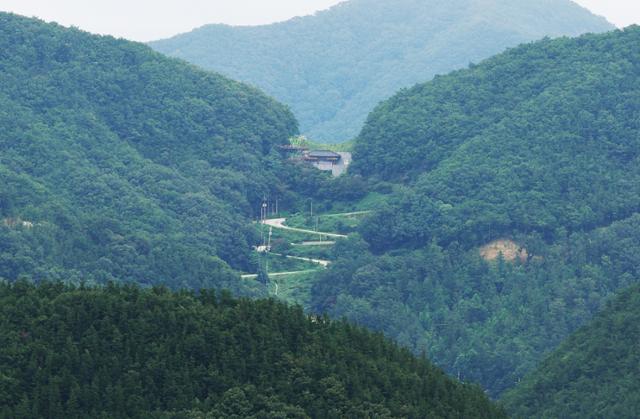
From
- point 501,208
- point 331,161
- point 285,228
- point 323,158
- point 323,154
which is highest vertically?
point 323,154

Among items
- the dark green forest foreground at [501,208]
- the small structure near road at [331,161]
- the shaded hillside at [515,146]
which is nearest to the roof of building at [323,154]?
the small structure near road at [331,161]

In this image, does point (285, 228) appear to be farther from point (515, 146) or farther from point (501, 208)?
point (515, 146)

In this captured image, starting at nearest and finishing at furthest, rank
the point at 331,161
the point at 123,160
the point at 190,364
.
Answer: the point at 190,364, the point at 123,160, the point at 331,161

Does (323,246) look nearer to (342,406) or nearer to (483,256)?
(483,256)

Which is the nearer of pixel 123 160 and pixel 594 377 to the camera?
pixel 594 377

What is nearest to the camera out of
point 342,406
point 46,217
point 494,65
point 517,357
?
point 342,406

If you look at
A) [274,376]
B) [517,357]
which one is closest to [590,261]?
[517,357]

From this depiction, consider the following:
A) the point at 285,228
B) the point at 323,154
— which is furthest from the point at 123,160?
the point at 323,154
